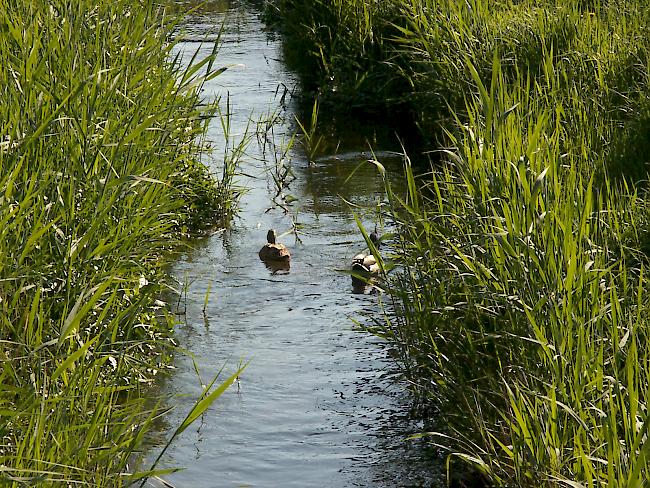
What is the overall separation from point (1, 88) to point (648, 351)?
111 inches

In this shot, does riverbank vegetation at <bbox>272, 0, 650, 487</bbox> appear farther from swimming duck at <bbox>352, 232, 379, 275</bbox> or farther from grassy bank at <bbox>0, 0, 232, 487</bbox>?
grassy bank at <bbox>0, 0, 232, 487</bbox>

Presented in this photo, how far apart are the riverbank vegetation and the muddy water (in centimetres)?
28

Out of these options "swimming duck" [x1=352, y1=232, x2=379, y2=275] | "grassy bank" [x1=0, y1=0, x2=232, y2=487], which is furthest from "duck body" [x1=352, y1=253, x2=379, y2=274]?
"grassy bank" [x1=0, y1=0, x2=232, y2=487]

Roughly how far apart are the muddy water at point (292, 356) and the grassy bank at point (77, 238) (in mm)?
324

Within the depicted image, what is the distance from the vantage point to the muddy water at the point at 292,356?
4.50 metres

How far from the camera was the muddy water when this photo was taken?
4504 millimetres

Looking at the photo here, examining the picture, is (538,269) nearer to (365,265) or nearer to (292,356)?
(292,356)

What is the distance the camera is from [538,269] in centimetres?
394

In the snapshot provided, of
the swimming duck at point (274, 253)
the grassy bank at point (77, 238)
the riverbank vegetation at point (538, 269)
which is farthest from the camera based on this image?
the swimming duck at point (274, 253)

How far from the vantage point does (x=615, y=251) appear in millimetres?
4902

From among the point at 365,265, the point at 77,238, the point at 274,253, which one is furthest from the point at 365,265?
the point at 77,238

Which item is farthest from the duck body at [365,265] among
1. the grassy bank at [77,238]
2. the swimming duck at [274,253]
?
the grassy bank at [77,238]

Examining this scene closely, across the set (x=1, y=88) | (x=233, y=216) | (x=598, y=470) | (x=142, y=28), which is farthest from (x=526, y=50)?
(x=598, y=470)

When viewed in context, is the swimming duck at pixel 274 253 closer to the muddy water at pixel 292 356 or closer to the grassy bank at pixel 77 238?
the muddy water at pixel 292 356
